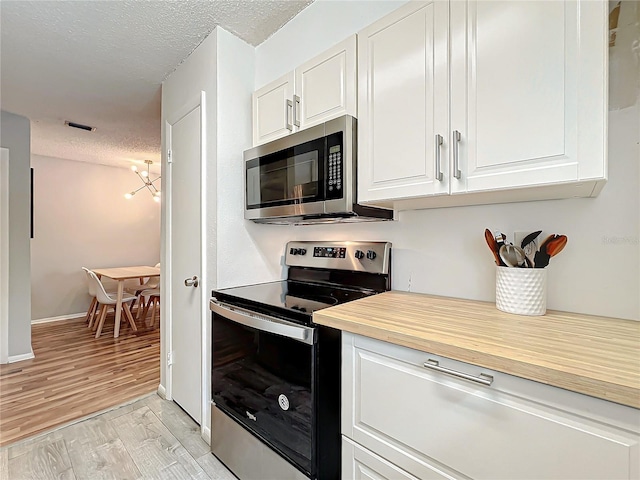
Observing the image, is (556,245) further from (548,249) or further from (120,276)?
(120,276)

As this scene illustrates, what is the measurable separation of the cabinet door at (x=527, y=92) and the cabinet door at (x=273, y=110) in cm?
82

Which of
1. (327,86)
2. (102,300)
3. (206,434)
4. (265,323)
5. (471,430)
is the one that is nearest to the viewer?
(471,430)

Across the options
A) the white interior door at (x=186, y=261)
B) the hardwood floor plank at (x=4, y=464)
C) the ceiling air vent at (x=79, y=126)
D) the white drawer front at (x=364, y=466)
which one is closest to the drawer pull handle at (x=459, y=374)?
the white drawer front at (x=364, y=466)

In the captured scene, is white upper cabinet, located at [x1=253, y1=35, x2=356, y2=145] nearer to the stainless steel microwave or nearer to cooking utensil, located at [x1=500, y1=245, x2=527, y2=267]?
the stainless steel microwave

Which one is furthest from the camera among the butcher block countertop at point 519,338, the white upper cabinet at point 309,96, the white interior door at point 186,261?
the white interior door at point 186,261

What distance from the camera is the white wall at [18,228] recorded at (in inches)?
114

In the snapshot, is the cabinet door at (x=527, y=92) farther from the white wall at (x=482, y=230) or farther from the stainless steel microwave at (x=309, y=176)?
the stainless steel microwave at (x=309, y=176)

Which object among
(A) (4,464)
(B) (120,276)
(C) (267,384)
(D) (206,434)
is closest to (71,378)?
(A) (4,464)

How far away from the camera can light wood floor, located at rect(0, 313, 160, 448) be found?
6.52ft

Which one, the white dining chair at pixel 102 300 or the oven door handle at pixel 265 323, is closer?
the oven door handle at pixel 265 323

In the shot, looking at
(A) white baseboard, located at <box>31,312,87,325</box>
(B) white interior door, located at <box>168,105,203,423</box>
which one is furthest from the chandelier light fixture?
(B) white interior door, located at <box>168,105,203,423</box>

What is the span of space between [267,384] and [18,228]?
10.6 ft

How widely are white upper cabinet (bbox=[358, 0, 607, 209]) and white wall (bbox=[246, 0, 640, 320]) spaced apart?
0.09 metres

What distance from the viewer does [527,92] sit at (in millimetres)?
896
